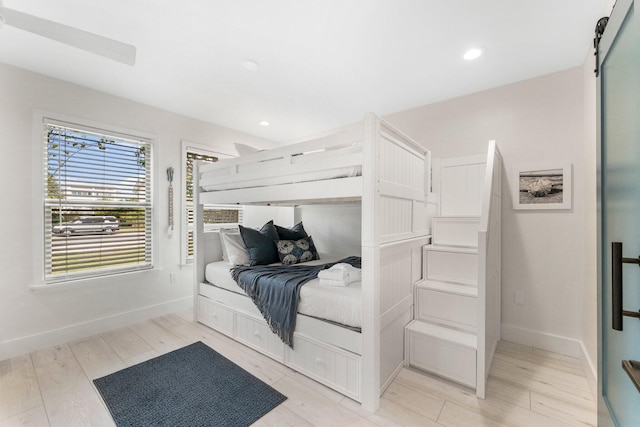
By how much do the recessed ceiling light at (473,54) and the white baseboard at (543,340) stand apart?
2.49 meters

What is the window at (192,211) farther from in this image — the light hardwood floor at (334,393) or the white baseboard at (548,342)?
the white baseboard at (548,342)

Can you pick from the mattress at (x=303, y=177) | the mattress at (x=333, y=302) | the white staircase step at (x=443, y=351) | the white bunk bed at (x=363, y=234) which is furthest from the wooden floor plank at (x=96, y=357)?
the white staircase step at (x=443, y=351)

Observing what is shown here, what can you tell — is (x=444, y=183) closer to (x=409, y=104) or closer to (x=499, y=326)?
(x=409, y=104)

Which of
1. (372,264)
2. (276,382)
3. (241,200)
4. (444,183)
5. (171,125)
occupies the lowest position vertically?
(276,382)

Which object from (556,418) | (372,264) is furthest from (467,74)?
(556,418)

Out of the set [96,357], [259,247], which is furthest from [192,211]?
[96,357]

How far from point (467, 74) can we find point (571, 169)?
124 centimetres

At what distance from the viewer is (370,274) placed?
171cm

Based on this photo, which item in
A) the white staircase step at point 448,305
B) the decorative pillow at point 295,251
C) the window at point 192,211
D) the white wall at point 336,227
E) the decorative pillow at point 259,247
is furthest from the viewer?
the white wall at point 336,227

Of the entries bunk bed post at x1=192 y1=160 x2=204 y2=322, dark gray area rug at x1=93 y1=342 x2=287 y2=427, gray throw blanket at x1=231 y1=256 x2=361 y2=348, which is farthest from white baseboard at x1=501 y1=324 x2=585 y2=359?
bunk bed post at x1=192 y1=160 x2=204 y2=322

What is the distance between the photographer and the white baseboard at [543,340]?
2.35 metres

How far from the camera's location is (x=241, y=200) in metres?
2.60

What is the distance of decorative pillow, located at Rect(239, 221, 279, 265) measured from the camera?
2902mm

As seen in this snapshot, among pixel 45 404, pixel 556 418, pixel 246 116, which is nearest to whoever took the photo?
pixel 556 418
